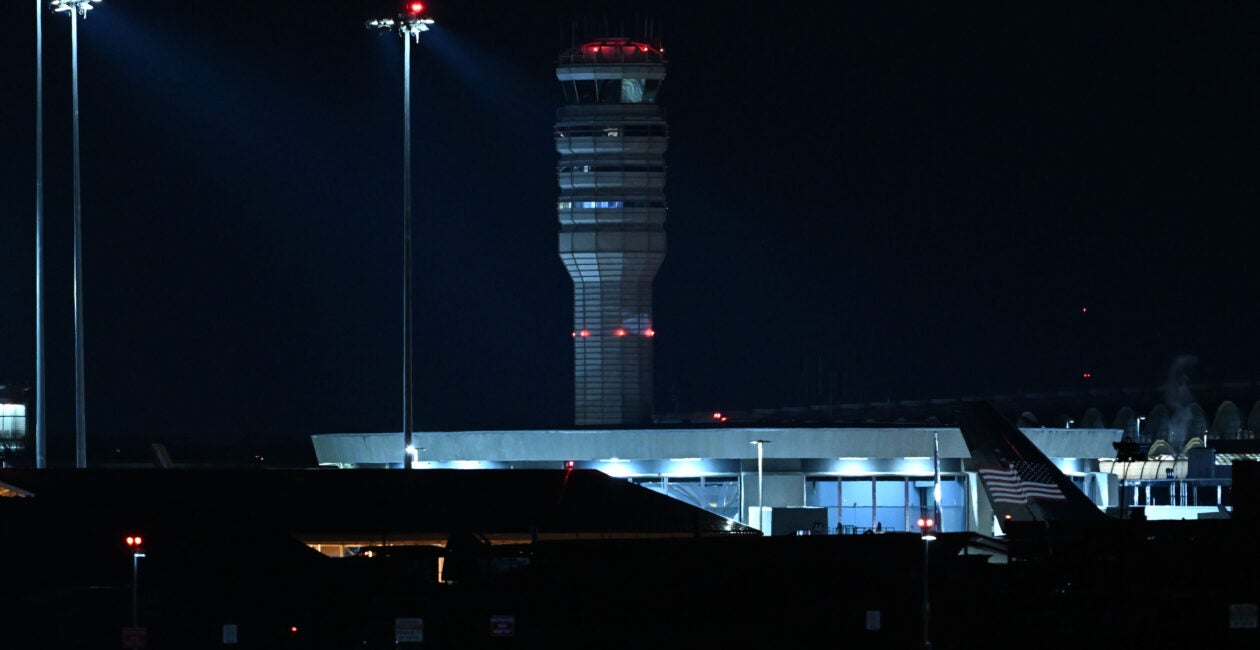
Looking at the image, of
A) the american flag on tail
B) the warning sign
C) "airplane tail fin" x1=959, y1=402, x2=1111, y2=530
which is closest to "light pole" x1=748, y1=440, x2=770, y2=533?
"airplane tail fin" x1=959, y1=402, x2=1111, y2=530

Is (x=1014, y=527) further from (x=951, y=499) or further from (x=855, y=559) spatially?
(x=951, y=499)

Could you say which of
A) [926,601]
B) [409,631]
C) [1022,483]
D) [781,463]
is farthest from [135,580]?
[781,463]

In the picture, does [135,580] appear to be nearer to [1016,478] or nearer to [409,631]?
[409,631]

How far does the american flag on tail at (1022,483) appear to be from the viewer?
231 ft

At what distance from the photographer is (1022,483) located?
70.7 m

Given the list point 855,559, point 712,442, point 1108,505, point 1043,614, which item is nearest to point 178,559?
point 855,559

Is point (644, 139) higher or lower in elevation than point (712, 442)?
higher

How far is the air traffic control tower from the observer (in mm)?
166125

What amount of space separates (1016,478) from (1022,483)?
0.26 meters

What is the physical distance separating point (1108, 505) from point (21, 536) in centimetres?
7170

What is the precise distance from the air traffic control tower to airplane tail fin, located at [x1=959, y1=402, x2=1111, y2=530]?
9178cm

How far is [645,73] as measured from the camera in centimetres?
16825

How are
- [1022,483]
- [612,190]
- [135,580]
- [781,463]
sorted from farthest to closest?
[612,190]
[781,463]
[1022,483]
[135,580]

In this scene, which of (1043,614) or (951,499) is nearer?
(1043,614)
